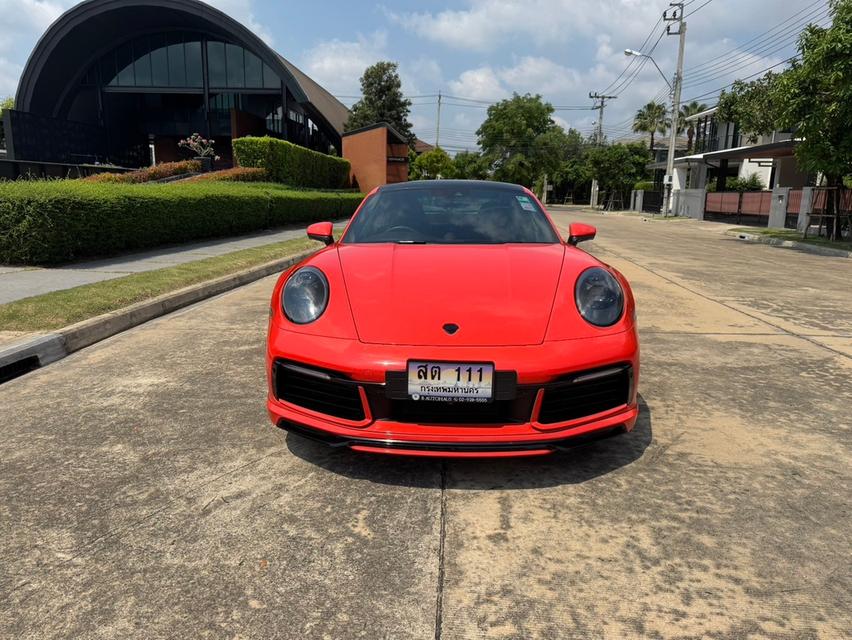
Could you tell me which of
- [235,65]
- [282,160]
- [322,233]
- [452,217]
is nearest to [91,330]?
[322,233]

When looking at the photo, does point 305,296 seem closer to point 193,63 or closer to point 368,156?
point 368,156

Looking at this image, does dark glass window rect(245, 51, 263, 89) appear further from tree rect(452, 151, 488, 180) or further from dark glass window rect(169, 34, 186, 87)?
tree rect(452, 151, 488, 180)

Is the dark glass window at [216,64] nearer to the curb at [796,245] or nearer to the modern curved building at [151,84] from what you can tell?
the modern curved building at [151,84]

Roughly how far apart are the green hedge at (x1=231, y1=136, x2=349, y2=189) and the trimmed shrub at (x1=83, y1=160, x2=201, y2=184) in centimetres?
301

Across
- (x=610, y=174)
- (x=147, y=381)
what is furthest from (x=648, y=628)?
(x=610, y=174)

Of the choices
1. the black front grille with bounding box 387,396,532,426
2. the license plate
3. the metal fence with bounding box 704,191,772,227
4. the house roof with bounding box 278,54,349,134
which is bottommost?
the black front grille with bounding box 387,396,532,426

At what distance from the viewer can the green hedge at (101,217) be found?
8.19 metres

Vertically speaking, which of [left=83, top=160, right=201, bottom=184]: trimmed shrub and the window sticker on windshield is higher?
[left=83, top=160, right=201, bottom=184]: trimmed shrub

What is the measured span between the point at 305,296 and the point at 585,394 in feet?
4.59

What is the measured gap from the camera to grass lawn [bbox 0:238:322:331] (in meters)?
5.18

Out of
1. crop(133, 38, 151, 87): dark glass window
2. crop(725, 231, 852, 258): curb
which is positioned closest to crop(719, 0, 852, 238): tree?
crop(725, 231, 852, 258): curb

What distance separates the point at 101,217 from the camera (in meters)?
8.98

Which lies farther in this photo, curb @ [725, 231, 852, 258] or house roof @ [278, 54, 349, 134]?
house roof @ [278, 54, 349, 134]

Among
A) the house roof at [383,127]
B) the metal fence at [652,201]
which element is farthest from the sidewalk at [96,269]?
the metal fence at [652,201]
